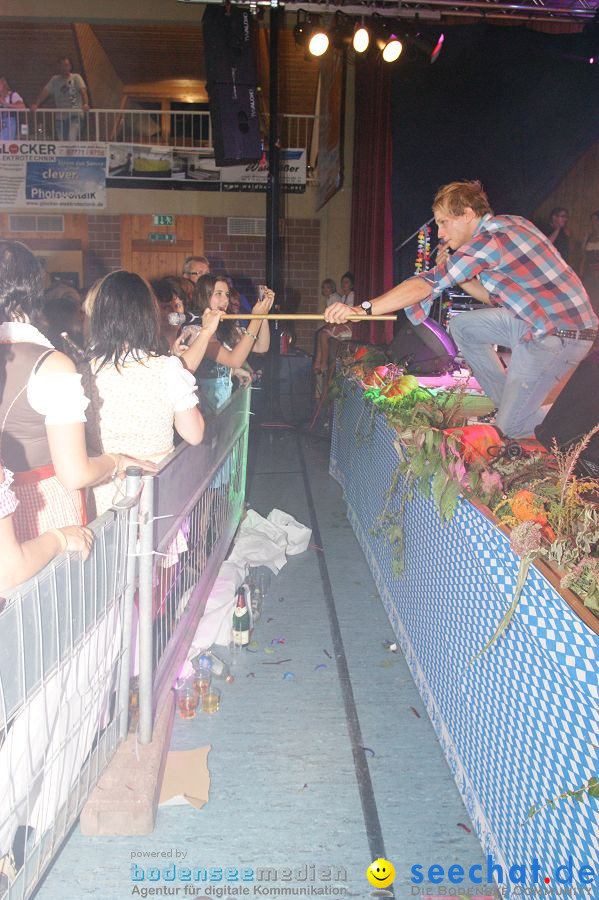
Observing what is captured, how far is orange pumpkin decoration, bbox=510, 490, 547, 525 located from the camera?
186 centimetres

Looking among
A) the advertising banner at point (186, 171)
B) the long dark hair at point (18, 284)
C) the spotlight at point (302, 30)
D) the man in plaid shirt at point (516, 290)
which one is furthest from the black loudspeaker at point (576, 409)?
the advertising banner at point (186, 171)

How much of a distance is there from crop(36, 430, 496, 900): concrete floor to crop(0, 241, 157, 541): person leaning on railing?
1.05 m

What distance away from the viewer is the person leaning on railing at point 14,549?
129 cm

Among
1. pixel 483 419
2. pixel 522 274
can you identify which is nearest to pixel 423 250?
pixel 483 419

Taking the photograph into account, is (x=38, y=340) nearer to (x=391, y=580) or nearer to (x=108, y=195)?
(x=391, y=580)

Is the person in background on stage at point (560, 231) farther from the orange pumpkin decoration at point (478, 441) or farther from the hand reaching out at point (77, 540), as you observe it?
the hand reaching out at point (77, 540)

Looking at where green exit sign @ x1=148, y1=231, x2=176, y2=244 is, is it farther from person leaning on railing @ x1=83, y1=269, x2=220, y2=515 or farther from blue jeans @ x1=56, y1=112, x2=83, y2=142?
person leaning on railing @ x1=83, y1=269, x2=220, y2=515

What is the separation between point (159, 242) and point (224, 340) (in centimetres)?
857

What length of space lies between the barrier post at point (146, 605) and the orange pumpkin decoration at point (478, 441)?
127 centimetres

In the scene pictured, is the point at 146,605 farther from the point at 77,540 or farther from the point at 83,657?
the point at 77,540

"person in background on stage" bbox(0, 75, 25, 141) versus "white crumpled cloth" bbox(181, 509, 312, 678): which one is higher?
"person in background on stage" bbox(0, 75, 25, 141)

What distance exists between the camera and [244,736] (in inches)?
103

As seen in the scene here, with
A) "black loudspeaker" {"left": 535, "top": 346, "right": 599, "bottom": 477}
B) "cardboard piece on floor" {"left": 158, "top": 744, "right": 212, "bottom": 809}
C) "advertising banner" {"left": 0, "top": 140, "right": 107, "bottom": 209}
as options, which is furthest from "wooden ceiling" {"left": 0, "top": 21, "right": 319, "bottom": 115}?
"cardboard piece on floor" {"left": 158, "top": 744, "right": 212, "bottom": 809}

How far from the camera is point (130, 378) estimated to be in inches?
96.7
